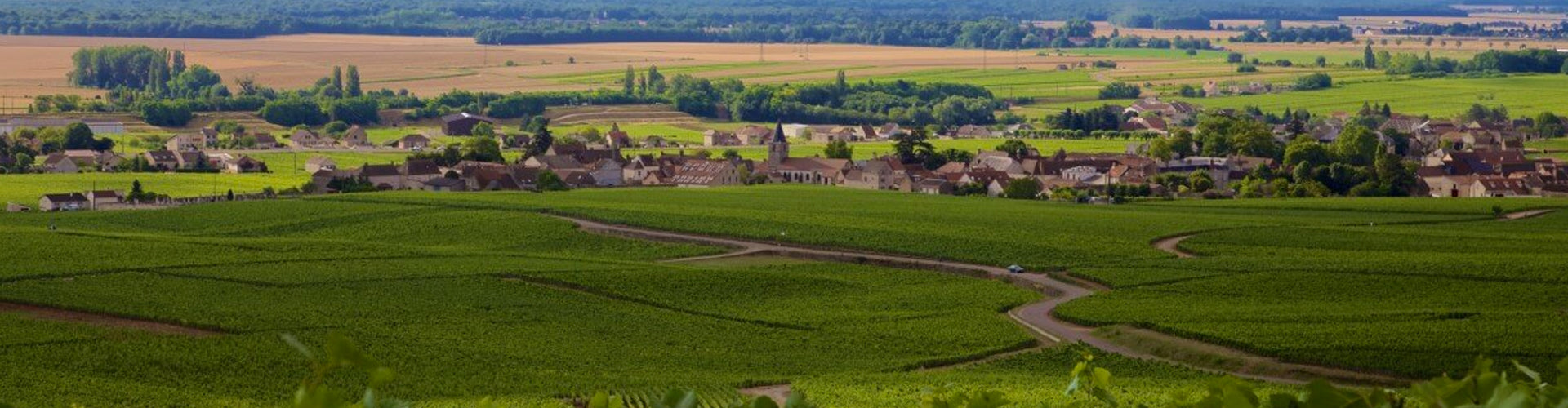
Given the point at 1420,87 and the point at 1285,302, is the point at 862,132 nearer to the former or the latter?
the point at 1420,87

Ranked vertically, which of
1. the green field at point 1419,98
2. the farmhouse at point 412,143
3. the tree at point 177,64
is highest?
the tree at point 177,64

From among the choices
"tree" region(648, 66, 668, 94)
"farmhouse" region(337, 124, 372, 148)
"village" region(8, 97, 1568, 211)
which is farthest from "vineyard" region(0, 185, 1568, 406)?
"tree" region(648, 66, 668, 94)

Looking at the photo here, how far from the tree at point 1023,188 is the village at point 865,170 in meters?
0.06

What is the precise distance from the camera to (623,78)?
137 meters

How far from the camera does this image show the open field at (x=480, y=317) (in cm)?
3247

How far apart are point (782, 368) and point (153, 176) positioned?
4667 centimetres

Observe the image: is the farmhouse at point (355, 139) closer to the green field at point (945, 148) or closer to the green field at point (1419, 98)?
the green field at point (945, 148)

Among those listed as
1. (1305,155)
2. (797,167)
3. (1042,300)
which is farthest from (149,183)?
(1305,155)

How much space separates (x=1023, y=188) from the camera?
73625mm

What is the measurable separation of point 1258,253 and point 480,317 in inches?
823

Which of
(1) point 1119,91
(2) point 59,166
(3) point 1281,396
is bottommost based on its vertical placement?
(2) point 59,166

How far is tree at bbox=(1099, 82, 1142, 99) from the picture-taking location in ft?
415

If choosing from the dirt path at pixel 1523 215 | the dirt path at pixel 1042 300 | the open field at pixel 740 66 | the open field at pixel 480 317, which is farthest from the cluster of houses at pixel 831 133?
the open field at pixel 480 317

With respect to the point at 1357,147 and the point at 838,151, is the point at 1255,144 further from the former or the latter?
the point at 838,151
